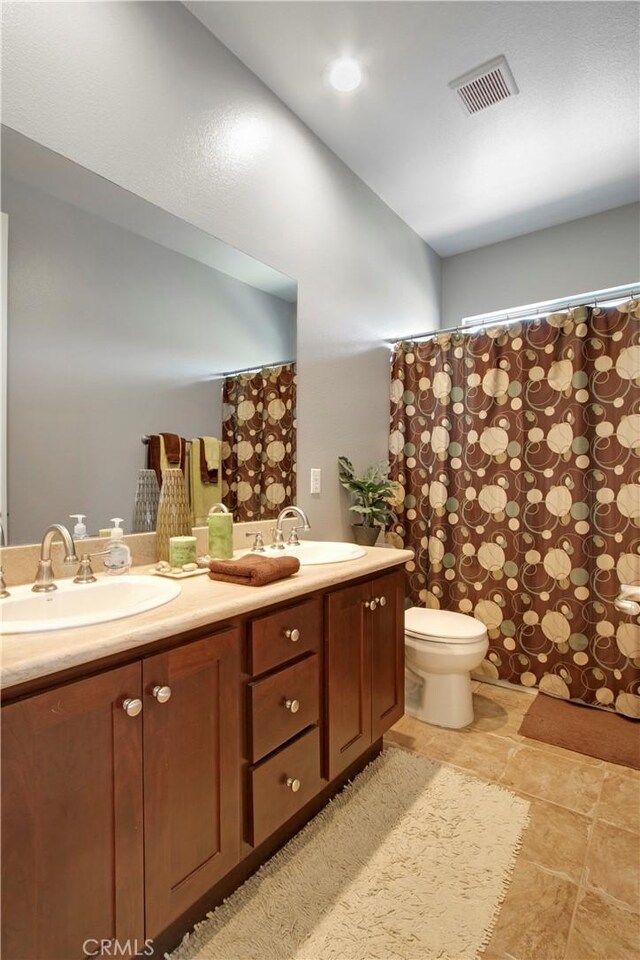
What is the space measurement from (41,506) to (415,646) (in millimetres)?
1658

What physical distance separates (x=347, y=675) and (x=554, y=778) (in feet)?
3.34

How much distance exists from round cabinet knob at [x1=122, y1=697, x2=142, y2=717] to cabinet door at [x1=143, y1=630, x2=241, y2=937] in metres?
0.03

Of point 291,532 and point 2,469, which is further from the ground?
point 2,469

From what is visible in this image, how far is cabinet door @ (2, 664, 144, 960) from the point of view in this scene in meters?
0.72

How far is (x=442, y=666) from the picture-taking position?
2074 millimetres

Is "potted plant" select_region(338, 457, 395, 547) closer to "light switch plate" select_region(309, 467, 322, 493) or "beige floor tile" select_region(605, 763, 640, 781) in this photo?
"light switch plate" select_region(309, 467, 322, 493)

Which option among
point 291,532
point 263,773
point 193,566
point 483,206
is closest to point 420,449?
point 291,532

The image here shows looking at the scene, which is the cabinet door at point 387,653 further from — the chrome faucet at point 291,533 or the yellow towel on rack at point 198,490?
the yellow towel on rack at point 198,490

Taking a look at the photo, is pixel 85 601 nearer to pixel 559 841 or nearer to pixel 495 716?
pixel 559 841

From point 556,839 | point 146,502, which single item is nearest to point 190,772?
point 146,502

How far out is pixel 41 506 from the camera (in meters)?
1.25

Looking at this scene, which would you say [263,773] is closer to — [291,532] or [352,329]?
[291,532]

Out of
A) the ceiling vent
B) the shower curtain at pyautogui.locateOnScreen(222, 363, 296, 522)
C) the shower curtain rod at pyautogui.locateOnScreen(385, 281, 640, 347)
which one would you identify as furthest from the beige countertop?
the ceiling vent

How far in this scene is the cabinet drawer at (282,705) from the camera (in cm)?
117
